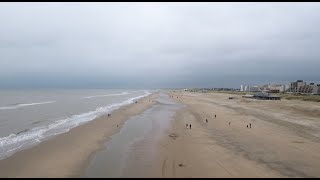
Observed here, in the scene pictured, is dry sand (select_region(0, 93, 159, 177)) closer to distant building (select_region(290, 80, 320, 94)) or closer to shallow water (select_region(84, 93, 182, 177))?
shallow water (select_region(84, 93, 182, 177))

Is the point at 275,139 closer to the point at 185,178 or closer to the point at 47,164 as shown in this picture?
the point at 185,178

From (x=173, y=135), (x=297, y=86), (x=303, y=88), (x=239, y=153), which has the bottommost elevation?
(x=173, y=135)

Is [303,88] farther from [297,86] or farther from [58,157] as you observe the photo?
[58,157]

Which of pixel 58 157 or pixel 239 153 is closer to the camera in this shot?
pixel 58 157

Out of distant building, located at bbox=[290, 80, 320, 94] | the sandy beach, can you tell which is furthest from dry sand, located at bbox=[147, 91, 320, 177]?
distant building, located at bbox=[290, 80, 320, 94]

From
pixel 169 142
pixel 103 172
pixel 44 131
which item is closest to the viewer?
pixel 103 172

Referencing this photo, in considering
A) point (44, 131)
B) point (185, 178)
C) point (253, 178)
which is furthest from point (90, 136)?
point (253, 178)

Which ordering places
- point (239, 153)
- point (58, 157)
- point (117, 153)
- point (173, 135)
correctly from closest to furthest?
point (58, 157), point (239, 153), point (117, 153), point (173, 135)

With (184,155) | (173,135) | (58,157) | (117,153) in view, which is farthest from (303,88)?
(58,157)
